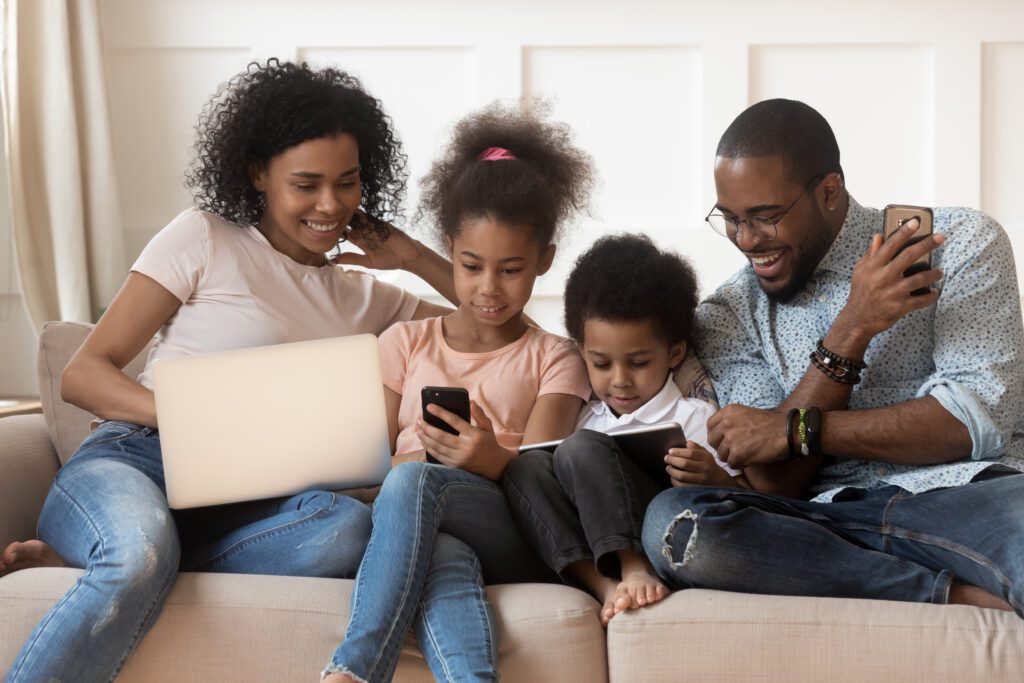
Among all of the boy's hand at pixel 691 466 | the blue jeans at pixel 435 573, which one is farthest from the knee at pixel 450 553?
the boy's hand at pixel 691 466

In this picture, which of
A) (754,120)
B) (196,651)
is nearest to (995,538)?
(754,120)

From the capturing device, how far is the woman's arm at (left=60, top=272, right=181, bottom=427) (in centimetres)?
191

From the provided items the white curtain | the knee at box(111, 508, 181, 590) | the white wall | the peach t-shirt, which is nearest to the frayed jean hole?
the peach t-shirt

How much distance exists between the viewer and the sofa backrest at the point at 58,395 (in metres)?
2.13

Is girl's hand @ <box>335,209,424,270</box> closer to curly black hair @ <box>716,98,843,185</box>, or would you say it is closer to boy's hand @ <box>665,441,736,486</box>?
curly black hair @ <box>716,98,843,185</box>

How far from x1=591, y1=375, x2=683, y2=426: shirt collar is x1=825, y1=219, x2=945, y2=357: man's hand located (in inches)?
13.7

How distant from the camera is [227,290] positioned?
204 centimetres

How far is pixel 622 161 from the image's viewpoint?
11.4ft

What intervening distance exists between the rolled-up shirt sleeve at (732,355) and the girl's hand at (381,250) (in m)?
0.60

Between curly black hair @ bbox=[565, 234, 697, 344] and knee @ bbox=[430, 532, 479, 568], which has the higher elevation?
curly black hair @ bbox=[565, 234, 697, 344]

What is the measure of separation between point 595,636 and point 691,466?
30cm

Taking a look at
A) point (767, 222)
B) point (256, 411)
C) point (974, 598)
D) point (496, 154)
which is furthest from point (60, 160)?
point (974, 598)

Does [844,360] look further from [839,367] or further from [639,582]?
[639,582]

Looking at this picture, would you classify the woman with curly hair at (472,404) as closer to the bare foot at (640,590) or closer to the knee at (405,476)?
the knee at (405,476)
